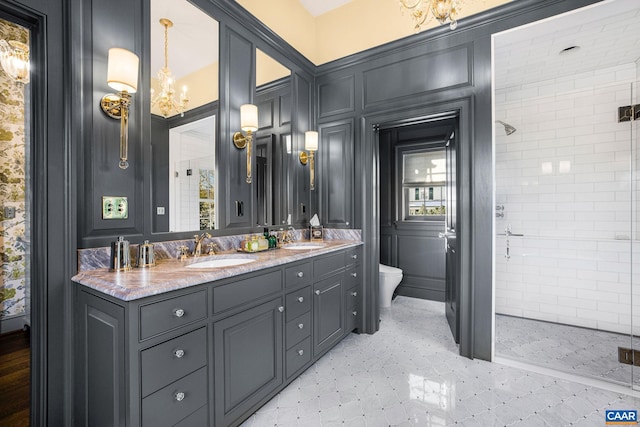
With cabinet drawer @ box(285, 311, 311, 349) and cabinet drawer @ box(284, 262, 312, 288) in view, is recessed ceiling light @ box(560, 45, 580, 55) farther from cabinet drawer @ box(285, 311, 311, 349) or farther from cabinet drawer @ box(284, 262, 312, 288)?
cabinet drawer @ box(285, 311, 311, 349)

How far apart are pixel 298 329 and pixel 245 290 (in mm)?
675

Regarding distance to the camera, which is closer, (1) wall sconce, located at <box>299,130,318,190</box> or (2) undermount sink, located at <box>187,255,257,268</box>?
(2) undermount sink, located at <box>187,255,257,268</box>

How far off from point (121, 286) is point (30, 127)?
1034mm

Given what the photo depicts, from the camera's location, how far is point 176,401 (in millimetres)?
1246

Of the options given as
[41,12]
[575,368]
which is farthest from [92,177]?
[575,368]

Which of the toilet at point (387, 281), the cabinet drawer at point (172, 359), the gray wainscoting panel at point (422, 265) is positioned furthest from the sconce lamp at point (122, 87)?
the gray wainscoting panel at point (422, 265)

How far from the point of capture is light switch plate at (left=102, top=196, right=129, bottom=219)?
60.0 inches

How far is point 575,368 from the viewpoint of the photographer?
7.20 feet

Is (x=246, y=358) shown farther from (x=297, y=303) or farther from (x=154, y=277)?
(x=154, y=277)

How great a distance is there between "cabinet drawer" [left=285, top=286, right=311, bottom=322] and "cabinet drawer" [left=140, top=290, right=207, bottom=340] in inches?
27.0

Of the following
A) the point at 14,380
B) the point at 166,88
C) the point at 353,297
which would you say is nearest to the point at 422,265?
the point at 353,297

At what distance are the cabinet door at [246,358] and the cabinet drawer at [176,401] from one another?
9 cm

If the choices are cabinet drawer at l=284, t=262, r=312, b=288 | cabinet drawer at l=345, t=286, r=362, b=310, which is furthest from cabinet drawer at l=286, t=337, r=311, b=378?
cabinet drawer at l=345, t=286, r=362, b=310

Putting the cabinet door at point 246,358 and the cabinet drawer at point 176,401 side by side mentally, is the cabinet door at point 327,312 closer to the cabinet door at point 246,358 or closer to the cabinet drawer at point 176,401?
the cabinet door at point 246,358
